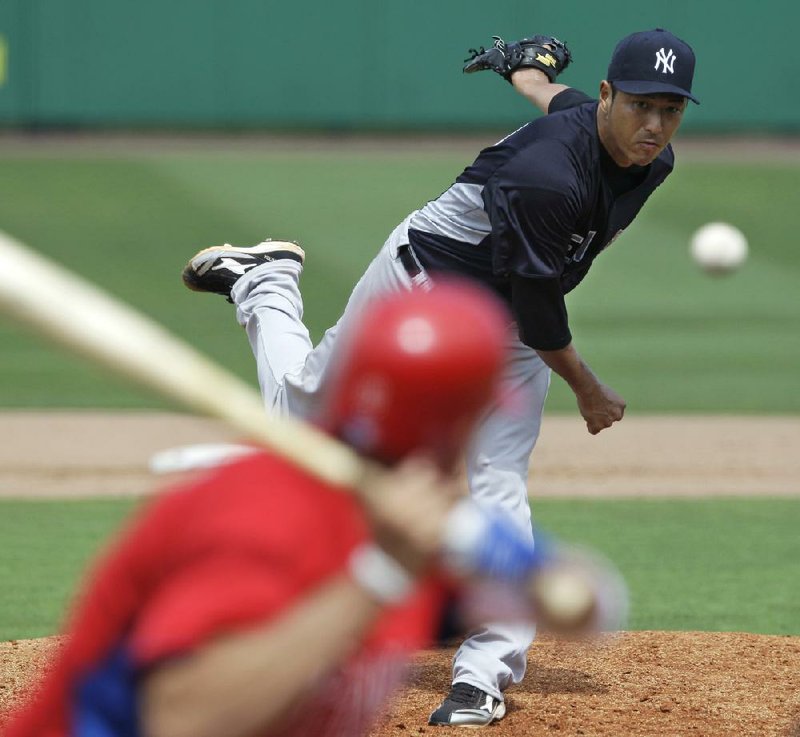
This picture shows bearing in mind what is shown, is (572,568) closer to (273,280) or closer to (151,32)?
(273,280)

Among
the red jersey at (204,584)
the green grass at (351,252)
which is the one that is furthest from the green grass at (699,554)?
the red jersey at (204,584)

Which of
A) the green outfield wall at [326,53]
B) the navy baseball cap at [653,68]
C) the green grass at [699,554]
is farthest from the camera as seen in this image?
the green outfield wall at [326,53]

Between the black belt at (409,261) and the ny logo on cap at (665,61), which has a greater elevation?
the ny logo on cap at (665,61)

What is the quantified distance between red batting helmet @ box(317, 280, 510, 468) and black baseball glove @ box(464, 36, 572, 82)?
3.73m

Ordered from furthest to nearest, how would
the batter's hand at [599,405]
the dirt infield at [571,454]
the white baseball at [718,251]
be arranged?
the white baseball at [718,251], the dirt infield at [571,454], the batter's hand at [599,405]

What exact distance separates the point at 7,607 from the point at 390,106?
59.9 ft

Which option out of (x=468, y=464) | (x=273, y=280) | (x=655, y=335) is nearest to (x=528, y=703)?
(x=468, y=464)

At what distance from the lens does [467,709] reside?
16.1ft

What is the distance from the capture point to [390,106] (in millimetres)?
24078

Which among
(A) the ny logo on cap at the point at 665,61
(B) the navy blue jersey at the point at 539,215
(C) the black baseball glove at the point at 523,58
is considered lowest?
(B) the navy blue jersey at the point at 539,215

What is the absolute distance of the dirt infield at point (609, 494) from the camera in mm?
5066

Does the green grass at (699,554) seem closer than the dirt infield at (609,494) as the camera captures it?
No

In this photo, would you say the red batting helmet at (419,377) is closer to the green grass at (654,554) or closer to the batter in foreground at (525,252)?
the batter in foreground at (525,252)

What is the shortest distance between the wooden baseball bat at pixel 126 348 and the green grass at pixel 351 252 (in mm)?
8937
